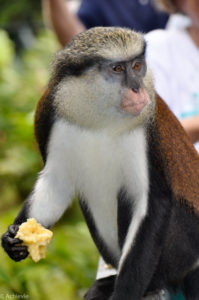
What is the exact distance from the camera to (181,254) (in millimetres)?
2434

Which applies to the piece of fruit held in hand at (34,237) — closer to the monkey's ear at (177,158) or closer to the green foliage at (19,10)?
the monkey's ear at (177,158)

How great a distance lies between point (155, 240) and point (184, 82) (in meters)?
1.18

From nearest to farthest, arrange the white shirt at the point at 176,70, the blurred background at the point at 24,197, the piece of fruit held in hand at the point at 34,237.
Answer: the piece of fruit held in hand at the point at 34,237 → the white shirt at the point at 176,70 → the blurred background at the point at 24,197

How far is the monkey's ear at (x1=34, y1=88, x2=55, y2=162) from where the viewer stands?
239cm

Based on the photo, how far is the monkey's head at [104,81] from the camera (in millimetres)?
2164

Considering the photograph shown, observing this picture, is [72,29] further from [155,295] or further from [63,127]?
[155,295]

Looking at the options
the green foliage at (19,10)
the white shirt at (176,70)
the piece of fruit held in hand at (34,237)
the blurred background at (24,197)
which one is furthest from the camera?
the green foliage at (19,10)

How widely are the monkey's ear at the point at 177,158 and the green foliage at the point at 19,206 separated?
58 centimetres

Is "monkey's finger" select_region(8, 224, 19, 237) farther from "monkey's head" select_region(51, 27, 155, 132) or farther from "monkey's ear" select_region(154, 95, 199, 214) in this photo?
"monkey's ear" select_region(154, 95, 199, 214)

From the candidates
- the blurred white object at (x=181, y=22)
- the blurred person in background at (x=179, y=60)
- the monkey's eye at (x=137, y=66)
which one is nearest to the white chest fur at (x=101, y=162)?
the monkey's eye at (x=137, y=66)

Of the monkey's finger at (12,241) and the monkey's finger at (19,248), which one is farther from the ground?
the monkey's finger at (12,241)

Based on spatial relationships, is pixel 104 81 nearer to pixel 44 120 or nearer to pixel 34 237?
pixel 44 120

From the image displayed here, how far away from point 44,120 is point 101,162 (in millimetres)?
318

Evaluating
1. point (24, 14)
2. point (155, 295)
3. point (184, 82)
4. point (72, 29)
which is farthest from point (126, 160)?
point (24, 14)
